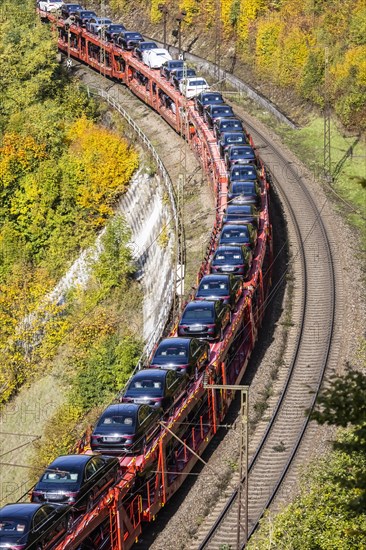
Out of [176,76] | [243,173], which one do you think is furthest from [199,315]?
[176,76]

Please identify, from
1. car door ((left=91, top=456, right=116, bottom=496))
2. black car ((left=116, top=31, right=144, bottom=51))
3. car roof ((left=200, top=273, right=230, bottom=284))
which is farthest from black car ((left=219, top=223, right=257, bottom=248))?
black car ((left=116, top=31, right=144, bottom=51))

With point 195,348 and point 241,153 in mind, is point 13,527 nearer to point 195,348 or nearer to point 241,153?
point 195,348

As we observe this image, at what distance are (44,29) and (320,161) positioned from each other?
108 ft

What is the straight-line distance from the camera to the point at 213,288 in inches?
1588

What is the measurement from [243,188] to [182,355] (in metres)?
17.4

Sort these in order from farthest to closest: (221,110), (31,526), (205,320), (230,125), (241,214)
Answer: (221,110), (230,125), (241,214), (205,320), (31,526)

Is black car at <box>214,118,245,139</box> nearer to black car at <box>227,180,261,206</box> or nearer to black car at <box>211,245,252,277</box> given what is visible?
black car at <box>227,180,261,206</box>

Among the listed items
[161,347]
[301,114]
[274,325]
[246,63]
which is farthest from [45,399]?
[246,63]

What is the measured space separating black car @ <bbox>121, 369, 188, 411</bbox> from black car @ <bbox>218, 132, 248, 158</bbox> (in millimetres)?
26186

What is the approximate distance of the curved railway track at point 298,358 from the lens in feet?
104

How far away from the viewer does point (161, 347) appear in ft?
118

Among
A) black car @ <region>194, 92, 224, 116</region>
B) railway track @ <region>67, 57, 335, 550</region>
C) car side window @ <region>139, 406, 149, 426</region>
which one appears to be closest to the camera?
car side window @ <region>139, 406, 149, 426</region>

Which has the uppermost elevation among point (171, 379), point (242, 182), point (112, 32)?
point (112, 32)

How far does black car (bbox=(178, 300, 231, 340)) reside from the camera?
123 ft
